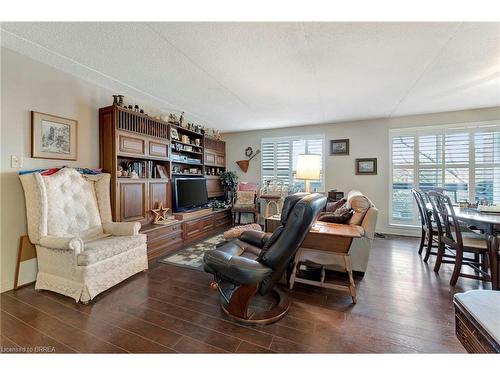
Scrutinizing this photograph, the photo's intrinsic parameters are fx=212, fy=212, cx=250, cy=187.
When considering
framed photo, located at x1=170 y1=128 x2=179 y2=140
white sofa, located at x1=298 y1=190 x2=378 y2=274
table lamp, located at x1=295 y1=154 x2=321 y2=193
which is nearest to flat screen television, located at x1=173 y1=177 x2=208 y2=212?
framed photo, located at x1=170 y1=128 x2=179 y2=140

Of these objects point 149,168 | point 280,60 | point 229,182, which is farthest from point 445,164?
point 149,168

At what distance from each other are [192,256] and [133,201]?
3.99 ft

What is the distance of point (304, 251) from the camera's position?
226 centimetres

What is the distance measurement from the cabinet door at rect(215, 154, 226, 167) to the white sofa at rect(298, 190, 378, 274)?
3.63 m

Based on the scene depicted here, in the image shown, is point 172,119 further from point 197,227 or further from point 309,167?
point 309,167

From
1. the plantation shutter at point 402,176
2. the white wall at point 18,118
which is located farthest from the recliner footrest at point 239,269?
the plantation shutter at point 402,176

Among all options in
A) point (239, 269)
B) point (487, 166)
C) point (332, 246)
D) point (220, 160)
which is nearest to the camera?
point (239, 269)

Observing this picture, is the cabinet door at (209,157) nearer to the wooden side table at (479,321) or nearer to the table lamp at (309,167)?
the table lamp at (309,167)

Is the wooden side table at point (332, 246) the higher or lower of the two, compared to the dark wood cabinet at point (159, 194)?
lower

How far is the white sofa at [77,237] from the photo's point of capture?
2047 millimetres

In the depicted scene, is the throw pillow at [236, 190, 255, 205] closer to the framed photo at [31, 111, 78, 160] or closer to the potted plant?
the potted plant

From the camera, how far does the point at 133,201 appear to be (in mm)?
3199

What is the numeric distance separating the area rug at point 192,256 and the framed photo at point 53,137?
1868mm
